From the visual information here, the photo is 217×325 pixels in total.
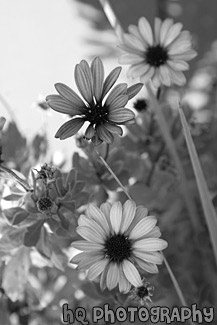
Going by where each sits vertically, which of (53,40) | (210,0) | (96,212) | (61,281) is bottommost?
(61,281)

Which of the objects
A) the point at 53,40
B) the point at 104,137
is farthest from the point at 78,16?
the point at 104,137

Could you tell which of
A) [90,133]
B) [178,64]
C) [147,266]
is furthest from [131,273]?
[178,64]

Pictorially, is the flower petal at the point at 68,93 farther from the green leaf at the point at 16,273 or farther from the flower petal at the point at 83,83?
the green leaf at the point at 16,273

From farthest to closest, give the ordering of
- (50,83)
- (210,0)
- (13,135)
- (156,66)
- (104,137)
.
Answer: (210,0) < (50,83) < (13,135) < (156,66) < (104,137)

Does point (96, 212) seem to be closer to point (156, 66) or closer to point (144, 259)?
point (144, 259)

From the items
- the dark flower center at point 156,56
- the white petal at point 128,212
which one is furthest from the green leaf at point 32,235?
the dark flower center at point 156,56

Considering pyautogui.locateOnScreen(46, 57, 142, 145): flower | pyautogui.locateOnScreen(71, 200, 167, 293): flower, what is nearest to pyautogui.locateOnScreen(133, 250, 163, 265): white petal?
pyautogui.locateOnScreen(71, 200, 167, 293): flower

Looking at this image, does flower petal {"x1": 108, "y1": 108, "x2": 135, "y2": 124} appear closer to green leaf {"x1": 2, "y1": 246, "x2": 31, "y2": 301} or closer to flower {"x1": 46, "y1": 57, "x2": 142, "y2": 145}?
flower {"x1": 46, "y1": 57, "x2": 142, "y2": 145}
